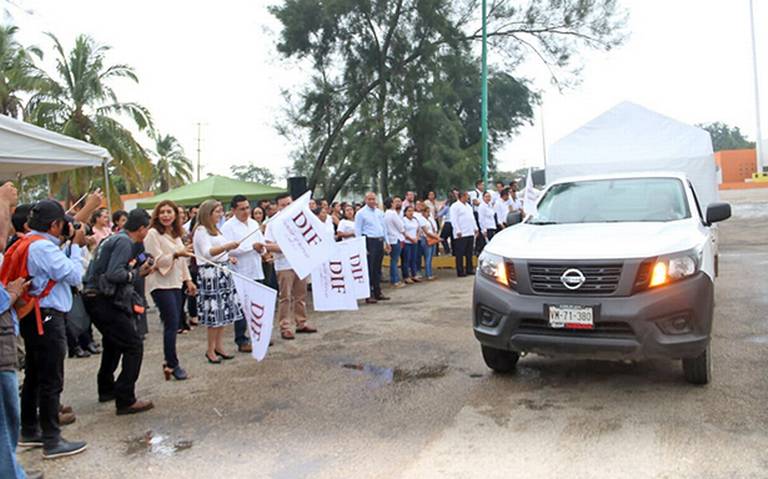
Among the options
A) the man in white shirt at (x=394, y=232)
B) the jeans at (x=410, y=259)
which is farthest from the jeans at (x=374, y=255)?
the jeans at (x=410, y=259)

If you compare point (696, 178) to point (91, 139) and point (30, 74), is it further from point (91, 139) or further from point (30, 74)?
point (30, 74)

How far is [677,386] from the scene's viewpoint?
5.13 meters

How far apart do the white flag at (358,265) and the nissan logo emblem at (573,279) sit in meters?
3.86

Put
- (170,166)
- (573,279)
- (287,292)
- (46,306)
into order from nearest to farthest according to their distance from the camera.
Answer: (46,306) < (573,279) < (287,292) < (170,166)

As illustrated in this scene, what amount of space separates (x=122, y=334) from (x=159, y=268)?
846mm

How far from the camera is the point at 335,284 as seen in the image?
8023 mm

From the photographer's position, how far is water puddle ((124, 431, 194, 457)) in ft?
14.3

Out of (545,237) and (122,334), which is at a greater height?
(545,237)

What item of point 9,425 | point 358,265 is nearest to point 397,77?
point 358,265

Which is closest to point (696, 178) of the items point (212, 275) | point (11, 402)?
point (212, 275)

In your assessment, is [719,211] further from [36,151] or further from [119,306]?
[36,151]

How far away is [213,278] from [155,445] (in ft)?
7.64

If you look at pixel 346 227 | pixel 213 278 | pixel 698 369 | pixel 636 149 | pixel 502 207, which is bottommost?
pixel 698 369

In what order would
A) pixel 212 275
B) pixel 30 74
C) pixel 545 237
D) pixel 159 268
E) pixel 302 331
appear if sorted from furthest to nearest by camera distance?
pixel 30 74 < pixel 302 331 < pixel 212 275 < pixel 159 268 < pixel 545 237
